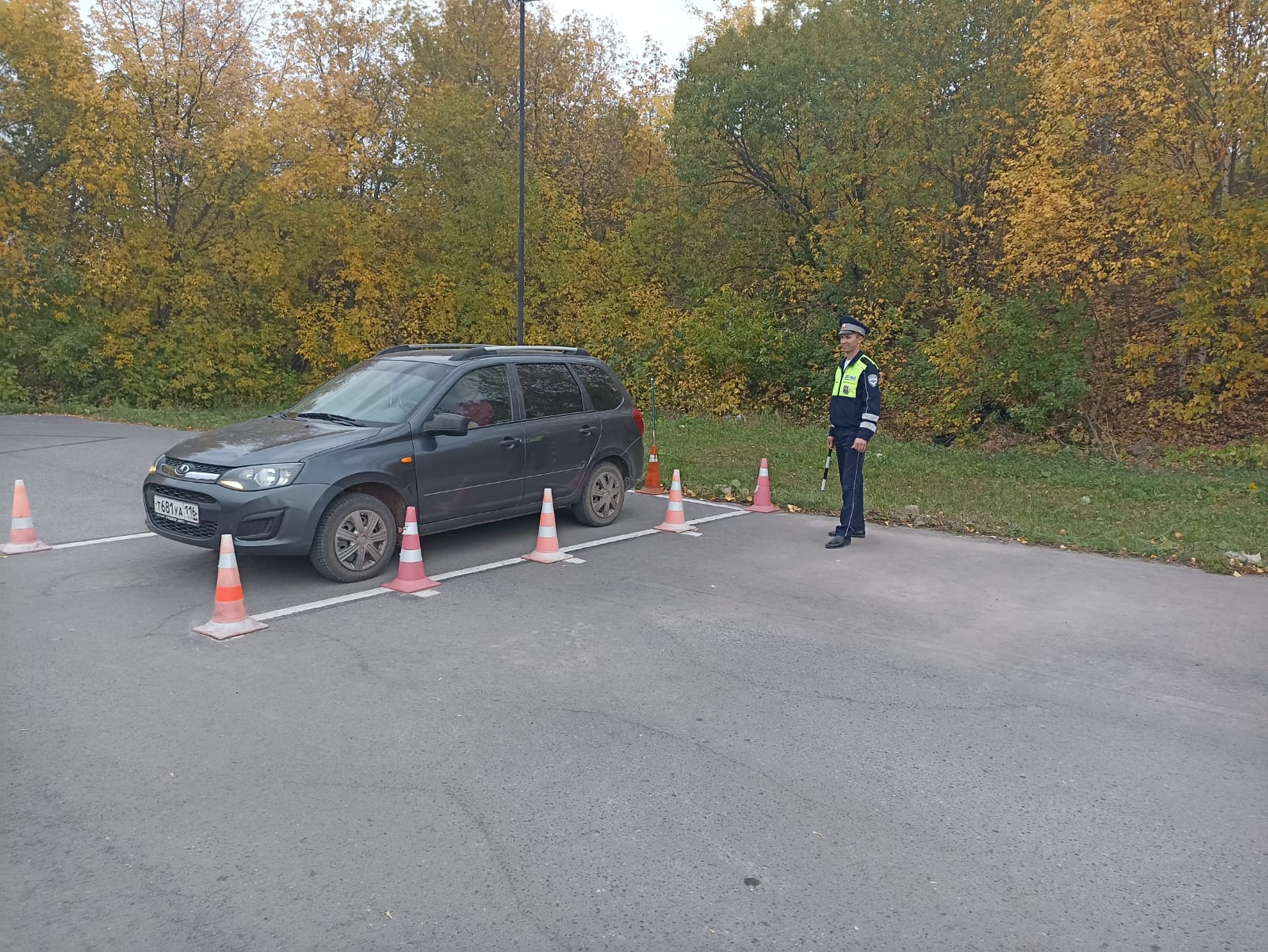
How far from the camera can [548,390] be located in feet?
27.8

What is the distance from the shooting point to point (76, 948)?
108 inches

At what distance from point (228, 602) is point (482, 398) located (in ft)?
9.43

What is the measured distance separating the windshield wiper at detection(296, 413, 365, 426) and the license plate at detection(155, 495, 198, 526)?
4.30ft

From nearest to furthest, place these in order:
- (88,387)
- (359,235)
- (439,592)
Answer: (439,592)
(88,387)
(359,235)

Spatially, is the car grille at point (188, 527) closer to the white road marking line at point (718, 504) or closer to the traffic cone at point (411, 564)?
the traffic cone at point (411, 564)

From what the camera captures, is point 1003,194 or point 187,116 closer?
point 1003,194

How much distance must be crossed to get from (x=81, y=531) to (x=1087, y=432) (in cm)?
1669

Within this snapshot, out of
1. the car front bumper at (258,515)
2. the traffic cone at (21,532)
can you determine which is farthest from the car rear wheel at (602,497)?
the traffic cone at (21,532)

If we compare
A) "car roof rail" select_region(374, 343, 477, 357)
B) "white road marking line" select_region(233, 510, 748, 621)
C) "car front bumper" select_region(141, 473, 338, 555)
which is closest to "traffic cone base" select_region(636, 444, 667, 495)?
"white road marking line" select_region(233, 510, 748, 621)

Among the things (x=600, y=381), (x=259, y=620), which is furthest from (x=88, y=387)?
(x=259, y=620)

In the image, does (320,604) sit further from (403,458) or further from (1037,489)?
(1037,489)

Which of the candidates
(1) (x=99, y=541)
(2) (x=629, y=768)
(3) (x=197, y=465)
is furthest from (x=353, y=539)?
(2) (x=629, y=768)

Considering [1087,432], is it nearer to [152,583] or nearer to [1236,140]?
[1236,140]

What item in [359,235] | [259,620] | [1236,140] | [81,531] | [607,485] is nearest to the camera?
[259,620]
